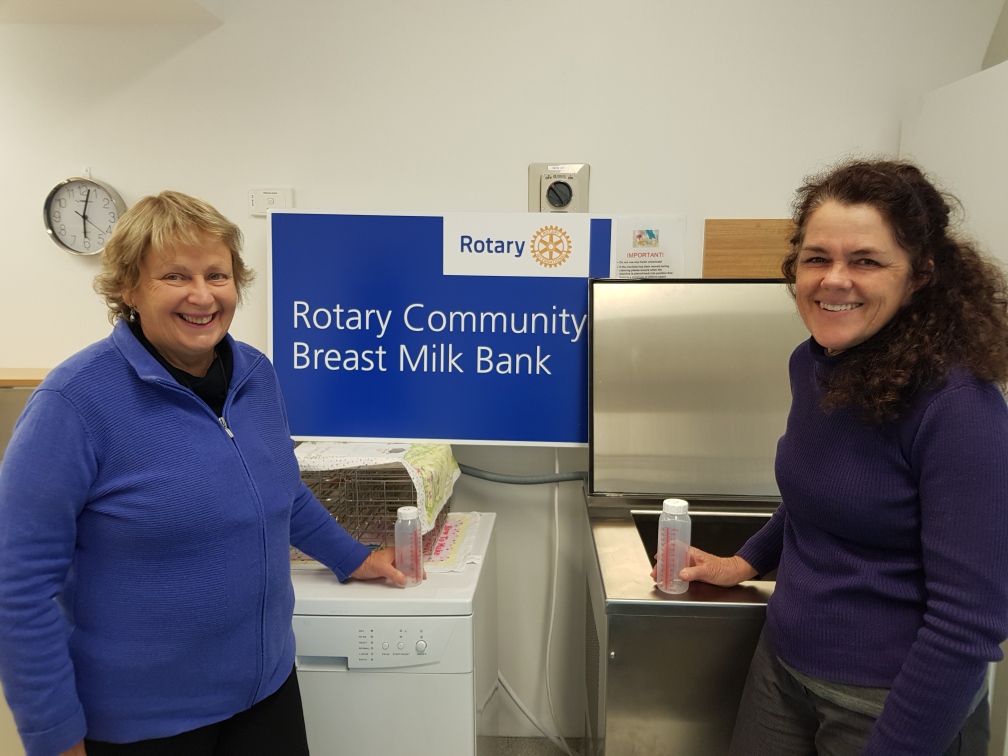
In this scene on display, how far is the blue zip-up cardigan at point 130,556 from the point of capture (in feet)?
2.84

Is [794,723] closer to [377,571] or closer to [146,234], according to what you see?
[377,571]

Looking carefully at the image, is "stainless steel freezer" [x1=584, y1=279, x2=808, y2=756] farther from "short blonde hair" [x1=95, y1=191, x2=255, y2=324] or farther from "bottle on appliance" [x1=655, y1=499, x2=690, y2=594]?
"short blonde hair" [x1=95, y1=191, x2=255, y2=324]

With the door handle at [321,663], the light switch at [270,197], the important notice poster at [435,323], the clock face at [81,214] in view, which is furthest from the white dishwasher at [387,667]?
the clock face at [81,214]

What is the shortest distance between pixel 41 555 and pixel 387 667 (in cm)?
72

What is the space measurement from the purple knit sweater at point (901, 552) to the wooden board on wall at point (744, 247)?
81 cm

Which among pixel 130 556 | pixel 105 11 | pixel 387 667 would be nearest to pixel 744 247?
pixel 387 667

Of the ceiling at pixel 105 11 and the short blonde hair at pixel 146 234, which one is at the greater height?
the ceiling at pixel 105 11

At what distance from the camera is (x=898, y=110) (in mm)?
1769

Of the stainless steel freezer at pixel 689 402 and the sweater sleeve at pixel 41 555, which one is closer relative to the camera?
the sweater sleeve at pixel 41 555

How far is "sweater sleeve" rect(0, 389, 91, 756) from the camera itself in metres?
0.85

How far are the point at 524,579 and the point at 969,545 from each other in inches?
55.3

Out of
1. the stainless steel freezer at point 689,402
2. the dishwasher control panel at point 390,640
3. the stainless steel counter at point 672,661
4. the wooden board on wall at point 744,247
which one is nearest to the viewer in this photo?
the stainless steel counter at point 672,661

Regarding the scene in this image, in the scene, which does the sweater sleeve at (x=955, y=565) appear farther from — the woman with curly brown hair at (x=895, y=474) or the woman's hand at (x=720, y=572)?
the woman's hand at (x=720, y=572)

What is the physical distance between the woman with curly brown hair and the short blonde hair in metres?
0.91
